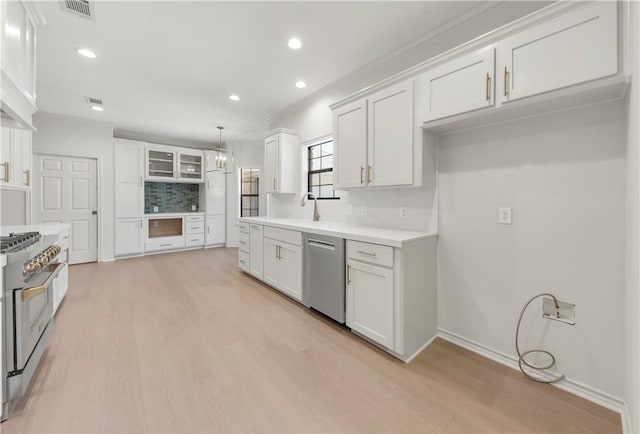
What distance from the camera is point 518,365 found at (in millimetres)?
1940

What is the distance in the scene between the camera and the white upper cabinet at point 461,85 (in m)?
1.78

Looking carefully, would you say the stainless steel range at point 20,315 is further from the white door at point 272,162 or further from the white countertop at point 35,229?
the white door at point 272,162

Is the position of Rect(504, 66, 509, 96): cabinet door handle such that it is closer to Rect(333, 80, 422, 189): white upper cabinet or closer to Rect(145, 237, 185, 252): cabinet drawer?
Rect(333, 80, 422, 189): white upper cabinet

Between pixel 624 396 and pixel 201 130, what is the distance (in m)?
6.87

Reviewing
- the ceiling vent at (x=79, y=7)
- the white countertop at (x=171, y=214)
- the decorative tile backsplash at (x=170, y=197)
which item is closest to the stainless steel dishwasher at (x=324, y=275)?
the ceiling vent at (x=79, y=7)

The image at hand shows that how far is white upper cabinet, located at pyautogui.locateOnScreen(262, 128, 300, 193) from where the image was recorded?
4.04 meters

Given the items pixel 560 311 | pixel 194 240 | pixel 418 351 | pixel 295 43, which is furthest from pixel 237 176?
pixel 560 311

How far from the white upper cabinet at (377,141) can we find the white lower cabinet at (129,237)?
502cm

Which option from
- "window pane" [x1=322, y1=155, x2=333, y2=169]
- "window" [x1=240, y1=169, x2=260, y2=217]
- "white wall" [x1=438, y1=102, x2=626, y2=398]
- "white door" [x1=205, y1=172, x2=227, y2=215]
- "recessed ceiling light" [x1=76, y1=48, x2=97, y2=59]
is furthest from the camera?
"window" [x1=240, y1=169, x2=260, y2=217]

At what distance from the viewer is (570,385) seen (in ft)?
5.61

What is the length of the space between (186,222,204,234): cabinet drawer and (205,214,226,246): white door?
0.55 ft

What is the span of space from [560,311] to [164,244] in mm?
6800

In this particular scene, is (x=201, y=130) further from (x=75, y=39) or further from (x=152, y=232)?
(x=75, y=39)

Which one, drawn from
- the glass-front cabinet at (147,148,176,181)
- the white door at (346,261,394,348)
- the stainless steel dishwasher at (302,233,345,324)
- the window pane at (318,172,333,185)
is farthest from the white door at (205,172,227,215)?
the white door at (346,261,394,348)
